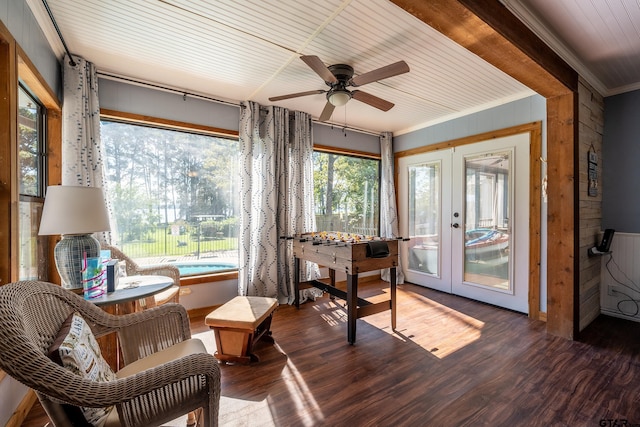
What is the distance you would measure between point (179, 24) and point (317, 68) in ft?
3.45

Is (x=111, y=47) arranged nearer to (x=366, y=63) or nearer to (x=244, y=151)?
(x=244, y=151)

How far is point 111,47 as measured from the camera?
2342mm

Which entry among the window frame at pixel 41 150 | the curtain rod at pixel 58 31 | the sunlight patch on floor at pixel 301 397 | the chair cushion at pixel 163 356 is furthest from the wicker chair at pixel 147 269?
the curtain rod at pixel 58 31

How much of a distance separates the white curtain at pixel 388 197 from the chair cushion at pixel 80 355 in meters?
3.94

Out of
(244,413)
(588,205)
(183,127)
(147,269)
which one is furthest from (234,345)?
(588,205)

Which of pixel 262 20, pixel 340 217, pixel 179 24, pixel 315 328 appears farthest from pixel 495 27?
pixel 340 217

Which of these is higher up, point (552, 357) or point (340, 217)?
point (340, 217)

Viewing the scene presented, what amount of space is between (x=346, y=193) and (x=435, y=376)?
2.95m

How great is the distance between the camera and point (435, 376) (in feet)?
6.67

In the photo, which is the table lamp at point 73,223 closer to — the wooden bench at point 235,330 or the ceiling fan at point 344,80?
the wooden bench at point 235,330

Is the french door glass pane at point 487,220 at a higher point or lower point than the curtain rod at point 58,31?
lower

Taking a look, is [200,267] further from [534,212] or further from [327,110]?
[534,212]

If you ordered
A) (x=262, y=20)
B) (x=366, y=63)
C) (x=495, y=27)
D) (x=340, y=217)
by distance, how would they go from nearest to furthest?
(x=495, y=27)
(x=262, y=20)
(x=366, y=63)
(x=340, y=217)

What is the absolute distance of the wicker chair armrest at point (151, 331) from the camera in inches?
59.3
